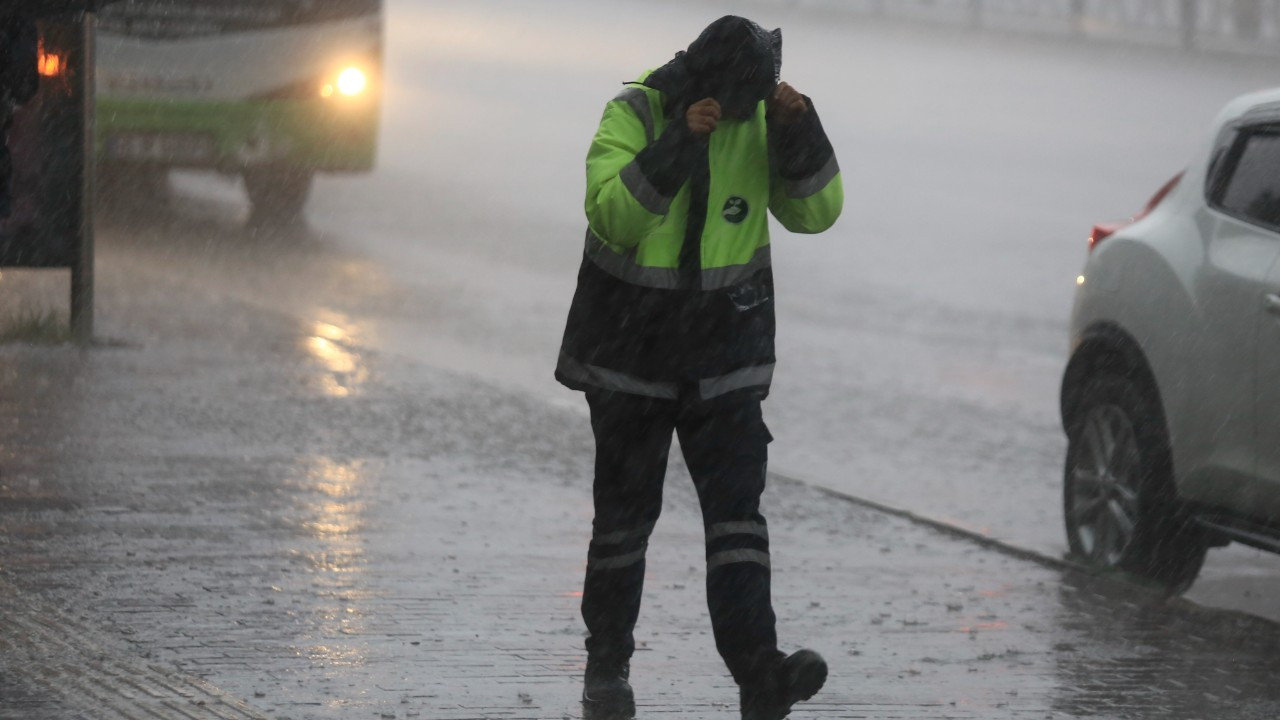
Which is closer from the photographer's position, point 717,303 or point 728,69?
point 728,69

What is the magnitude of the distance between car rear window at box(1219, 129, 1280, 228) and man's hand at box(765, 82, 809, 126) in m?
2.59

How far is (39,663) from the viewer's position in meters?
4.98

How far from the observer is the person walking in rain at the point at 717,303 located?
4656 millimetres

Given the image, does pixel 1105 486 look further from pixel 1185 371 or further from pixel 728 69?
pixel 728 69

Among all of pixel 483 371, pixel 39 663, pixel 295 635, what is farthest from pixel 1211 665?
pixel 483 371

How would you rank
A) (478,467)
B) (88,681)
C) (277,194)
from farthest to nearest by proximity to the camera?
(277,194), (478,467), (88,681)

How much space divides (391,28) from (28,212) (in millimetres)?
36084

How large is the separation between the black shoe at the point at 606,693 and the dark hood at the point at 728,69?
1.40m

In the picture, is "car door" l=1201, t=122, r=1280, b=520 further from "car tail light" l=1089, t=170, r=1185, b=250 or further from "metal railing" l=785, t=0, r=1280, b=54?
"metal railing" l=785, t=0, r=1280, b=54

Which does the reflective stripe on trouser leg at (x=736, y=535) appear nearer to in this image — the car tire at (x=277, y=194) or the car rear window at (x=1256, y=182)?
the car rear window at (x=1256, y=182)

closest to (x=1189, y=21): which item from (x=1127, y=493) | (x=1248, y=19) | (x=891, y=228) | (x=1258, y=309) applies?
(x=1248, y=19)

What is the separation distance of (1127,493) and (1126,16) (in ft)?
114

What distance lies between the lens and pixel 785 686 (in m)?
4.64

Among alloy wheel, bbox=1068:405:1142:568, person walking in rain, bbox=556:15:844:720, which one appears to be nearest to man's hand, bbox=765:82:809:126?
person walking in rain, bbox=556:15:844:720
